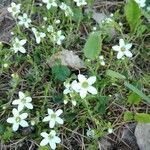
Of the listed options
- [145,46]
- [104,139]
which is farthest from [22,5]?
[104,139]

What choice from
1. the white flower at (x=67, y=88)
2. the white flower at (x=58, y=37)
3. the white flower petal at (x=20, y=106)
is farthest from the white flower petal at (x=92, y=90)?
the white flower at (x=58, y=37)

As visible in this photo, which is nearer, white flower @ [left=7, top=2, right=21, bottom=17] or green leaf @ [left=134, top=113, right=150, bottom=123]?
green leaf @ [left=134, top=113, right=150, bottom=123]

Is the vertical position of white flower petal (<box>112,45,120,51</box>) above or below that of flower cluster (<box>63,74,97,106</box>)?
above

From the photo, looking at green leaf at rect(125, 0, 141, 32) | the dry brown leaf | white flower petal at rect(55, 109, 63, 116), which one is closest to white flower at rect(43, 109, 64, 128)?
white flower petal at rect(55, 109, 63, 116)

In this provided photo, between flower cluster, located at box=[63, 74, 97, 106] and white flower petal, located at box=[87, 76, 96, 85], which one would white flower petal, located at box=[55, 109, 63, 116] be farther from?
white flower petal, located at box=[87, 76, 96, 85]

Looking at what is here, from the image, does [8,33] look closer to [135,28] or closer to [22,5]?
[22,5]

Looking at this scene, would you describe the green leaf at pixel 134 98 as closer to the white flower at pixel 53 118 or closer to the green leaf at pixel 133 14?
the white flower at pixel 53 118

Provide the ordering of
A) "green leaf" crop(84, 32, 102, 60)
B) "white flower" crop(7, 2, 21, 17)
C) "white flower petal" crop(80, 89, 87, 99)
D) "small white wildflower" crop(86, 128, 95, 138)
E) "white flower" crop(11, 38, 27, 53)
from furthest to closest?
"white flower" crop(7, 2, 21, 17) < "white flower" crop(11, 38, 27, 53) < "green leaf" crop(84, 32, 102, 60) < "small white wildflower" crop(86, 128, 95, 138) < "white flower petal" crop(80, 89, 87, 99)
